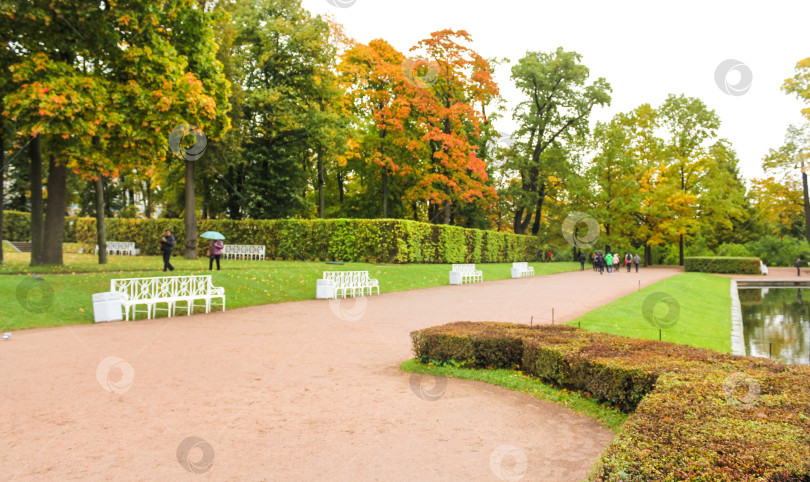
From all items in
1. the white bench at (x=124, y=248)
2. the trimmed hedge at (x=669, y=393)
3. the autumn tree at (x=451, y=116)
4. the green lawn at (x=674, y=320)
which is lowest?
the green lawn at (x=674, y=320)

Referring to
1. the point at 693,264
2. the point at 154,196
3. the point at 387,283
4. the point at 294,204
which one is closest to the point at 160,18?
the point at 387,283

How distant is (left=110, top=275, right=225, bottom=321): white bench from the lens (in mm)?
12867

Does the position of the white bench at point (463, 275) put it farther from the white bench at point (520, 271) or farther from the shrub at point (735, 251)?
the shrub at point (735, 251)

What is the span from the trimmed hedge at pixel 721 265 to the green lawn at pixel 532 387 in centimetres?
4117

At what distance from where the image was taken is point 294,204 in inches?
1531

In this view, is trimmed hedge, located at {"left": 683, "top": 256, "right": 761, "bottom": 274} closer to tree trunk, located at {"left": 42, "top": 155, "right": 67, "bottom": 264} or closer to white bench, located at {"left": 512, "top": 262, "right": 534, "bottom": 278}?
white bench, located at {"left": 512, "top": 262, "right": 534, "bottom": 278}

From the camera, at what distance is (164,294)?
14.2 metres

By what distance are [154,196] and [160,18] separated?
3762 cm

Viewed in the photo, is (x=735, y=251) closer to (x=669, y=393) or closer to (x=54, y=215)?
(x=669, y=393)

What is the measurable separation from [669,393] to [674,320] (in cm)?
1181

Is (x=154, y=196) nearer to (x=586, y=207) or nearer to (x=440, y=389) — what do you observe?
(x=586, y=207)

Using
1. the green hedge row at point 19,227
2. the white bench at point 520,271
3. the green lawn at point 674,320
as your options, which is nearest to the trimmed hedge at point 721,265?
the white bench at point 520,271

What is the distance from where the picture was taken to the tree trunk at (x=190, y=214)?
28141mm

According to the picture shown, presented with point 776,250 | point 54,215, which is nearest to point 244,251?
point 54,215
